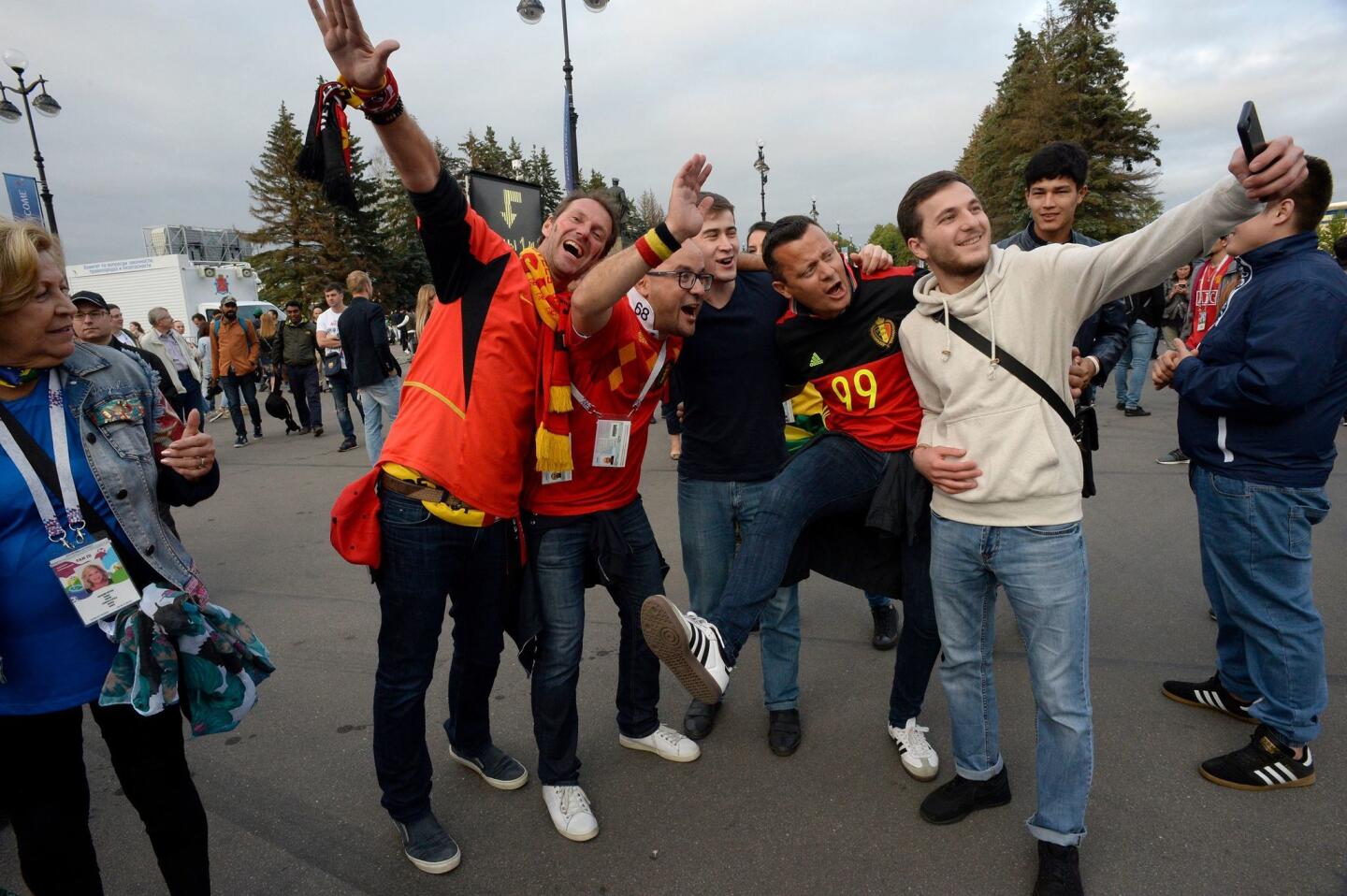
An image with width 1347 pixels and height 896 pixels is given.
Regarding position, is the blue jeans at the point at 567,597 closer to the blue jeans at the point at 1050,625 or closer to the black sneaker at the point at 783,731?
the black sneaker at the point at 783,731

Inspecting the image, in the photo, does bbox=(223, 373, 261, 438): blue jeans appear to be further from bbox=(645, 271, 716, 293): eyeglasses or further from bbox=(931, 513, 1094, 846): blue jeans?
bbox=(931, 513, 1094, 846): blue jeans

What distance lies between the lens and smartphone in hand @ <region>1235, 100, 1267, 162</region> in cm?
159

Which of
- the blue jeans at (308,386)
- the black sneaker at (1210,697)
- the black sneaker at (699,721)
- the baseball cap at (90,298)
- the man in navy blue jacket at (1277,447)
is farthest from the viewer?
the blue jeans at (308,386)

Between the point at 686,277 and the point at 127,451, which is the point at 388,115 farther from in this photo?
the point at 127,451

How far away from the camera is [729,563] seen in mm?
3064

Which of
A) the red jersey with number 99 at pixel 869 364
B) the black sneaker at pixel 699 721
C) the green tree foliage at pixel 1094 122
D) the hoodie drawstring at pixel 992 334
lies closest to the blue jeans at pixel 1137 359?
the red jersey with number 99 at pixel 869 364

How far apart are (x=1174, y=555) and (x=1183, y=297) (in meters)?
7.39

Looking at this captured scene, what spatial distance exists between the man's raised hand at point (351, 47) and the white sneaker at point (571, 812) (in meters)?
2.29

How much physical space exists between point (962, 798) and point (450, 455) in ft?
6.70

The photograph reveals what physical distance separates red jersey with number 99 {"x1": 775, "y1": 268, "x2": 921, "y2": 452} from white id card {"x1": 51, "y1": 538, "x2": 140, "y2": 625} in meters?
2.18

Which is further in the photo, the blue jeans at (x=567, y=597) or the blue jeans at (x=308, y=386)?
the blue jeans at (x=308, y=386)

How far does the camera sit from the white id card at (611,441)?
248 centimetres

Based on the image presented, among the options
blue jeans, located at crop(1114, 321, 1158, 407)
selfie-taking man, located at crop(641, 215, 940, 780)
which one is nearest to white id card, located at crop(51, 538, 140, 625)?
selfie-taking man, located at crop(641, 215, 940, 780)

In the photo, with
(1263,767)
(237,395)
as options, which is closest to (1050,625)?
(1263,767)
